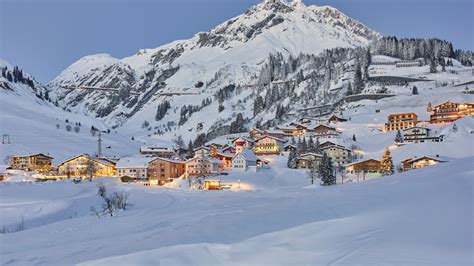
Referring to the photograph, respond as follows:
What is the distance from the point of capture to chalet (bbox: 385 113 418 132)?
101188 millimetres

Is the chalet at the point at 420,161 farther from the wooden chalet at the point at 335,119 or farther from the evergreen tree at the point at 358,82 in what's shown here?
the evergreen tree at the point at 358,82

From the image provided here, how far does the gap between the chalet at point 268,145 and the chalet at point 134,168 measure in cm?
2723

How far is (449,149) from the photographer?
233 ft

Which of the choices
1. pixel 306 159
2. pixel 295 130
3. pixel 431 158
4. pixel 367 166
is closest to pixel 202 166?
pixel 306 159

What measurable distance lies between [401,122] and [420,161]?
3849 cm

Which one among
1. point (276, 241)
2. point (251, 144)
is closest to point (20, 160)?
point (251, 144)

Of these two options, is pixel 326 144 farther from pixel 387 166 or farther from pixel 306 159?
pixel 387 166

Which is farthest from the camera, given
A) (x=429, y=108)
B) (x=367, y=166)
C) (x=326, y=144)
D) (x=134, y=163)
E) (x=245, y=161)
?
(x=429, y=108)

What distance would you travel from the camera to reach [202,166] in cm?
7819

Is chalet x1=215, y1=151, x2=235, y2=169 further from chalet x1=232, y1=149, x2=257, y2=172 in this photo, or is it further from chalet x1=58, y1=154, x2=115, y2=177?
chalet x1=58, y1=154, x2=115, y2=177

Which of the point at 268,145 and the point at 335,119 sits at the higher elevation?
the point at 335,119

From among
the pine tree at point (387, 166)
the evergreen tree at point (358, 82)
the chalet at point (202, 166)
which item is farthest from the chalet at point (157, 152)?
the pine tree at point (387, 166)

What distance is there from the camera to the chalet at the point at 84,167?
94.1m

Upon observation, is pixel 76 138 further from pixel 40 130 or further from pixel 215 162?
pixel 215 162
